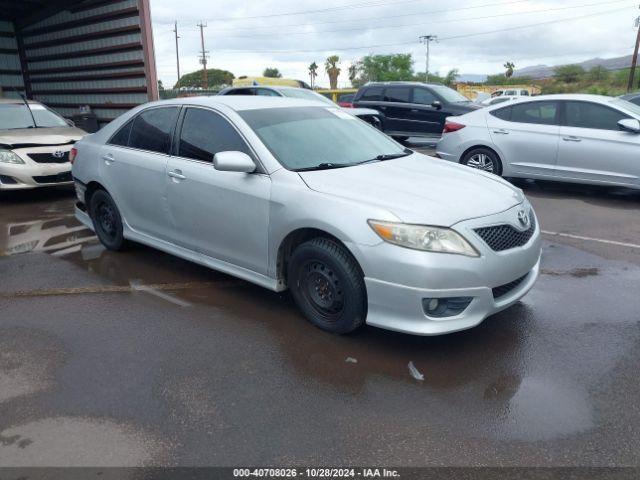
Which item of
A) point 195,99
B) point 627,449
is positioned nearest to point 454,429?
point 627,449

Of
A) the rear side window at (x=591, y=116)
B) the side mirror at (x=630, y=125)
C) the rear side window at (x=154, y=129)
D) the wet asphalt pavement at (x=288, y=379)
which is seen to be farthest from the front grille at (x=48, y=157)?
the side mirror at (x=630, y=125)

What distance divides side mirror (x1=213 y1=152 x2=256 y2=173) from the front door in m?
0.12

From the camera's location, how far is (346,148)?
4402 mm

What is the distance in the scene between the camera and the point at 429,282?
3.19 meters

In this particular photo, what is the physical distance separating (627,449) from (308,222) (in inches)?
84.0

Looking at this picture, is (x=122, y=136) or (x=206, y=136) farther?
(x=122, y=136)

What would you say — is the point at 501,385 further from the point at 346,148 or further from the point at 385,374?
the point at 346,148

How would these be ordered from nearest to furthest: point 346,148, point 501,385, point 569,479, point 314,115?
1. point 569,479
2. point 501,385
3. point 346,148
4. point 314,115

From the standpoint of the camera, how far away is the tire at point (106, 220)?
5363 millimetres

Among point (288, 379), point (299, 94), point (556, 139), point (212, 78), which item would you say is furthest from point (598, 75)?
point (288, 379)

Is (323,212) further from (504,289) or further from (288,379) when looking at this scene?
(504,289)

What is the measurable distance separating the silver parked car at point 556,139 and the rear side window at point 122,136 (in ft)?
18.0

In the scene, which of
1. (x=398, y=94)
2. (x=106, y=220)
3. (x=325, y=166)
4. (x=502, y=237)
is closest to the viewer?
(x=502, y=237)

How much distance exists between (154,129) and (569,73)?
74130 mm
